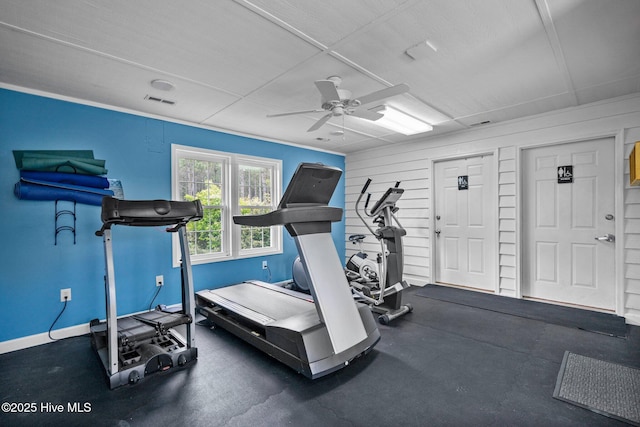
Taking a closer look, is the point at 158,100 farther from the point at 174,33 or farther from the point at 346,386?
the point at 346,386

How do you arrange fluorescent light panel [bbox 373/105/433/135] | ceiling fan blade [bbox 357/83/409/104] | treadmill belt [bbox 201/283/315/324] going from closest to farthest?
ceiling fan blade [bbox 357/83/409/104]
treadmill belt [bbox 201/283/315/324]
fluorescent light panel [bbox 373/105/433/135]

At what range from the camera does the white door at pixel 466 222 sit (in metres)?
4.48

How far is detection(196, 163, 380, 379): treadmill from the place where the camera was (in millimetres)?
2229

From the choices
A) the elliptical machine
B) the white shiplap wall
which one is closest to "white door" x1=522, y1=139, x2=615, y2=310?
the white shiplap wall

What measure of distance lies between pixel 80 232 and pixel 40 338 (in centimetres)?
110

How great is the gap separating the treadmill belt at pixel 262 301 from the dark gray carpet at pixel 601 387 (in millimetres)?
2114

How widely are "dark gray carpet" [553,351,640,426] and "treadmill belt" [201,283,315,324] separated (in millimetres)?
2114

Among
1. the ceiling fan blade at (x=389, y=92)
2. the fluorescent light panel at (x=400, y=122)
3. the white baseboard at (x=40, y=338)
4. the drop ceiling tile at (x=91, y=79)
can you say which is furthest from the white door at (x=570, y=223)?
the white baseboard at (x=40, y=338)

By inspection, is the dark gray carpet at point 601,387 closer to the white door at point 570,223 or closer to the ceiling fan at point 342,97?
the white door at point 570,223

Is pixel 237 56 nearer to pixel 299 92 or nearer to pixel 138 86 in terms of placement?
pixel 299 92

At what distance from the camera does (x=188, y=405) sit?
201 centimetres

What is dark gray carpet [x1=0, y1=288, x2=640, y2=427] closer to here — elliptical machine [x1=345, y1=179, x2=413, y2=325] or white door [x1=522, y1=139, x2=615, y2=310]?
elliptical machine [x1=345, y1=179, x2=413, y2=325]

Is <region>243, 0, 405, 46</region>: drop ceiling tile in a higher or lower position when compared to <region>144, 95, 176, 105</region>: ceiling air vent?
higher

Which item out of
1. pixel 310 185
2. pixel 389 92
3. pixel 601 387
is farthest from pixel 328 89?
pixel 601 387
